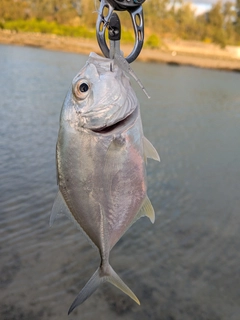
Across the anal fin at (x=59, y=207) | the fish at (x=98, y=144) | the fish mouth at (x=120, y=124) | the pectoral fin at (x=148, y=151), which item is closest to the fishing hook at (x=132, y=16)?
the fish at (x=98, y=144)

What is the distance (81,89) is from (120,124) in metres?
0.26

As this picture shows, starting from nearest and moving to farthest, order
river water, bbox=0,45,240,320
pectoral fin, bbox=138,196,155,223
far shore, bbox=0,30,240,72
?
pectoral fin, bbox=138,196,155,223, river water, bbox=0,45,240,320, far shore, bbox=0,30,240,72

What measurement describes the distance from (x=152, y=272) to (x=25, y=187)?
2.73 m

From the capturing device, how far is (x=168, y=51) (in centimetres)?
5166

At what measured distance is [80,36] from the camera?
186 feet

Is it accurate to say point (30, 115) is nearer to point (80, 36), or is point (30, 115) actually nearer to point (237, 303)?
point (237, 303)

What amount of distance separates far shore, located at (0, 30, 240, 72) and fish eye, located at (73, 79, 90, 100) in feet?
96.2

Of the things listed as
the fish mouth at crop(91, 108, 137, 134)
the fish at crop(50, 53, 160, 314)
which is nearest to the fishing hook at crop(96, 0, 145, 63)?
the fish at crop(50, 53, 160, 314)

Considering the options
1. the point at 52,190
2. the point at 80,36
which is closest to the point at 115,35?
the point at 52,190

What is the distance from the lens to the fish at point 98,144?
2109 millimetres

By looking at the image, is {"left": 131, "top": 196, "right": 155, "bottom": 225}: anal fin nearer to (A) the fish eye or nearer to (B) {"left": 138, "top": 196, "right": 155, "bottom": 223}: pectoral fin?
(B) {"left": 138, "top": 196, "right": 155, "bottom": 223}: pectoral fin

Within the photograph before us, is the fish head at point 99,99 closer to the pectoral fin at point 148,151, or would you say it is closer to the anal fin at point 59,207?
the pectoral fin at point 148,151

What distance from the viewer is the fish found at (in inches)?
83.0

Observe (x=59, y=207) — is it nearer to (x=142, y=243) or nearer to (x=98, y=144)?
(x=98, y=144)
